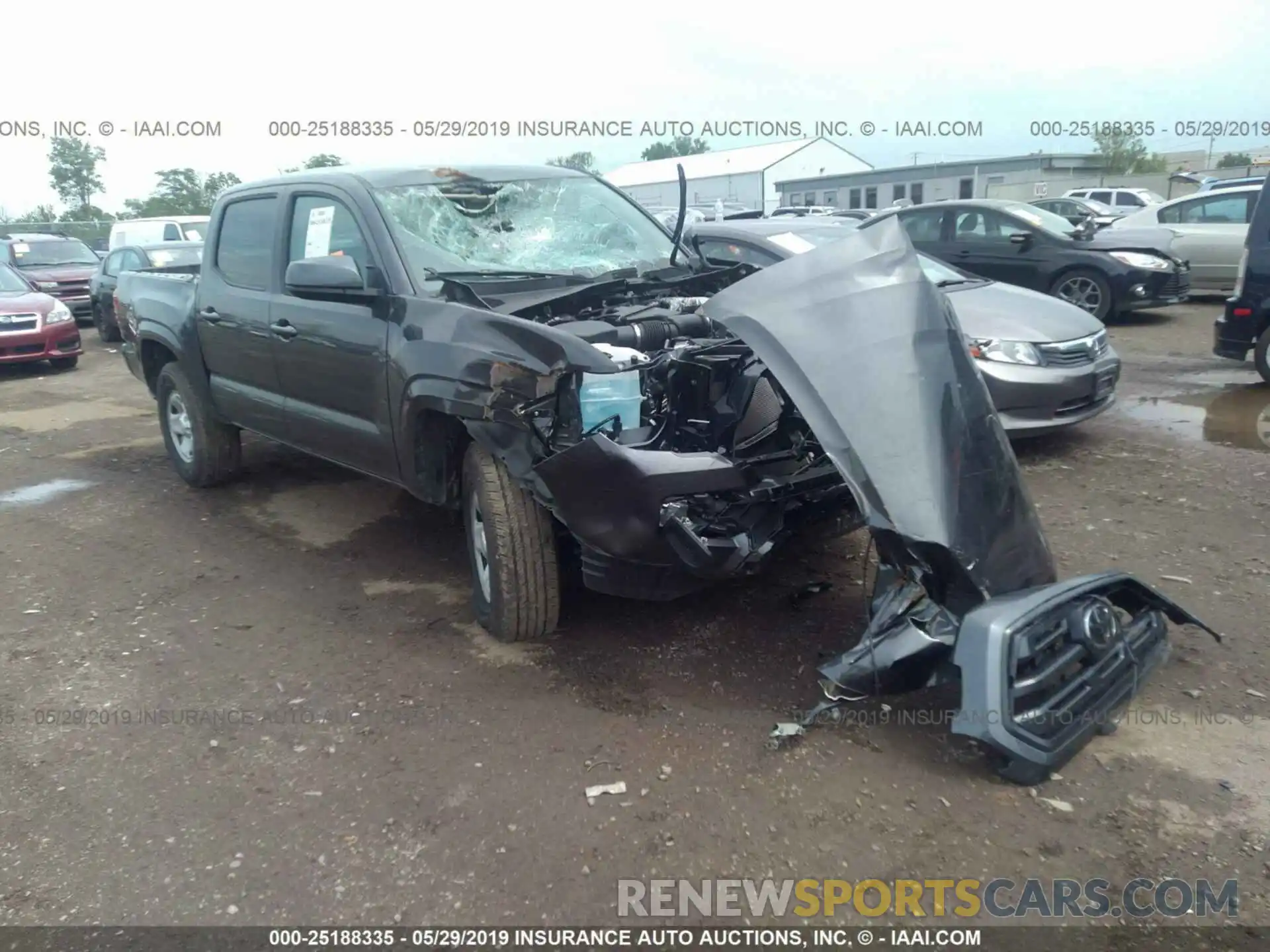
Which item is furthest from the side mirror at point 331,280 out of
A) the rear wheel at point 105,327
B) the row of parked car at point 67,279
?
the rear wheel at point 105,327

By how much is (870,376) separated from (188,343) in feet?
15.2

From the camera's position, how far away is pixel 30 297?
477 inches

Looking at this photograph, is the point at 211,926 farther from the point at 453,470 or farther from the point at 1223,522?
the point at 1223,522

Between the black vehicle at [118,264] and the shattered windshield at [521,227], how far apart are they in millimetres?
9785

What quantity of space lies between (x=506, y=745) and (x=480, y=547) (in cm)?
95

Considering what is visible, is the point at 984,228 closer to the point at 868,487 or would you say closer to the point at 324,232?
the point at 324,232

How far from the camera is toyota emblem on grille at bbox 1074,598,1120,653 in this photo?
2949 mm

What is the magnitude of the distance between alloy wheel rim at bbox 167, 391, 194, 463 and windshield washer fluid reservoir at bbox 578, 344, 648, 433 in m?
3.92

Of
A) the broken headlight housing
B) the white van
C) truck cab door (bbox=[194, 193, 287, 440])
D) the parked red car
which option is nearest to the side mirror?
truck cab door (bbox=[194, 193, 287, 440])

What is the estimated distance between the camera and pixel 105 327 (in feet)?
47.2

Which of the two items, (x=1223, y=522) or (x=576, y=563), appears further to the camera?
(x=1223, y=522)

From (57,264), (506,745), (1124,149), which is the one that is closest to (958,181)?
(1124,149)

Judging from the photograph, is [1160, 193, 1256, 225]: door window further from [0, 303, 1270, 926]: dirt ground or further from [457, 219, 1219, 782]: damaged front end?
[457, 219, 1219, 782]: damaged front end

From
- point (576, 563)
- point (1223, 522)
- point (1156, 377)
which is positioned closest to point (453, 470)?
point (576, 563)
